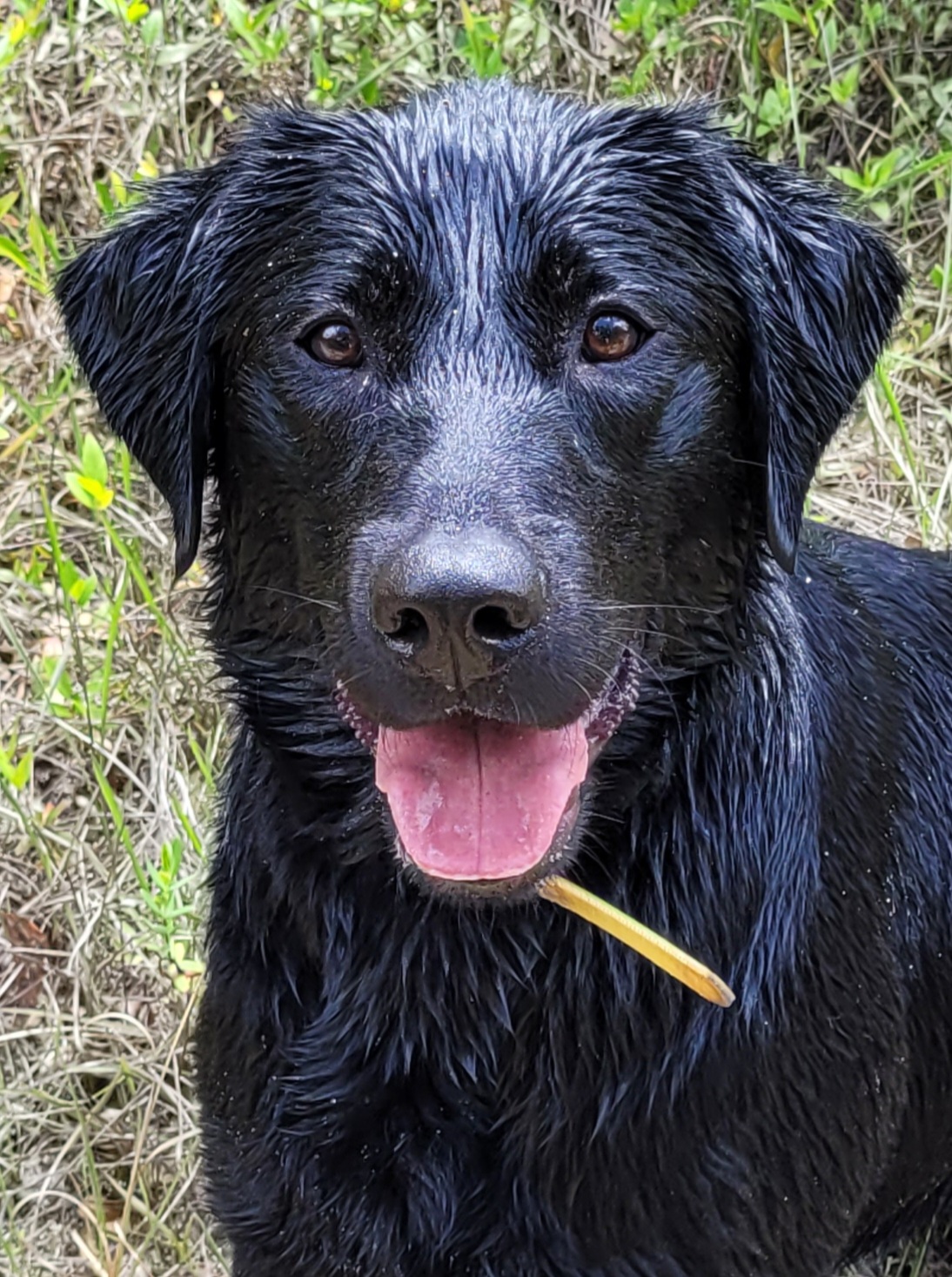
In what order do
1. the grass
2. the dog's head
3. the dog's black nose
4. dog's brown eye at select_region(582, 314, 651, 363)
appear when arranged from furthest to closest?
the grass
dog's brown eye at select_region(582, 314, 651, 363)
the dog's head
the dog's black nose

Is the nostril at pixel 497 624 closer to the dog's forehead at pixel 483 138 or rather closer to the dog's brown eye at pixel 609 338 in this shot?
the dog's brown eye at pixel 609 338

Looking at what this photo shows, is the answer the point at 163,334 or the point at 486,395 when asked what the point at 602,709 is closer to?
the point at 486,395

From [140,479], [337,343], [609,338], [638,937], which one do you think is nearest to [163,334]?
[337,343]

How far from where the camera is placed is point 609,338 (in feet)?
6.65

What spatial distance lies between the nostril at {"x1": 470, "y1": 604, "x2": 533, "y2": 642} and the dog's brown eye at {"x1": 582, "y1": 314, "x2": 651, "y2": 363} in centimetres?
42

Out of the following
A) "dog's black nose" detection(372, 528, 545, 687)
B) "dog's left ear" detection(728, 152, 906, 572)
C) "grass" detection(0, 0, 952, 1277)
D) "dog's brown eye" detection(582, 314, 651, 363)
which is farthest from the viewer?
"grass" detection(0, 0, 952, 1277)

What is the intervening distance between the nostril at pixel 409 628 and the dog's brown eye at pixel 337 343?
42 cm

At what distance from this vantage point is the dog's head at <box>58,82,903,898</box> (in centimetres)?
191

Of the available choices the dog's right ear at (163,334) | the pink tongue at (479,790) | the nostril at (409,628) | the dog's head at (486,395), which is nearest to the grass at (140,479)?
the dog's right ear at (163,334)

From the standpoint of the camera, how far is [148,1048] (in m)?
3.33

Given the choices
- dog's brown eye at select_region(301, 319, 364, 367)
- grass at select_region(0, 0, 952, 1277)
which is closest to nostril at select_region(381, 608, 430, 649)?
dog's brown eye at select_region(301, 319, 364, 367)

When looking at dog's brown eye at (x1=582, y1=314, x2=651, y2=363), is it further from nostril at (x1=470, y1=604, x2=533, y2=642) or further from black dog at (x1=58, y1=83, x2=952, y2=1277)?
Result: nostril at (x1=470, y1=604, x2=533, y2=642)

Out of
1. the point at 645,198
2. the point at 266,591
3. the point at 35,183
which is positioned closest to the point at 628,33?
the point at 35,183

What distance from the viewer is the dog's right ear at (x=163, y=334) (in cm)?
218
